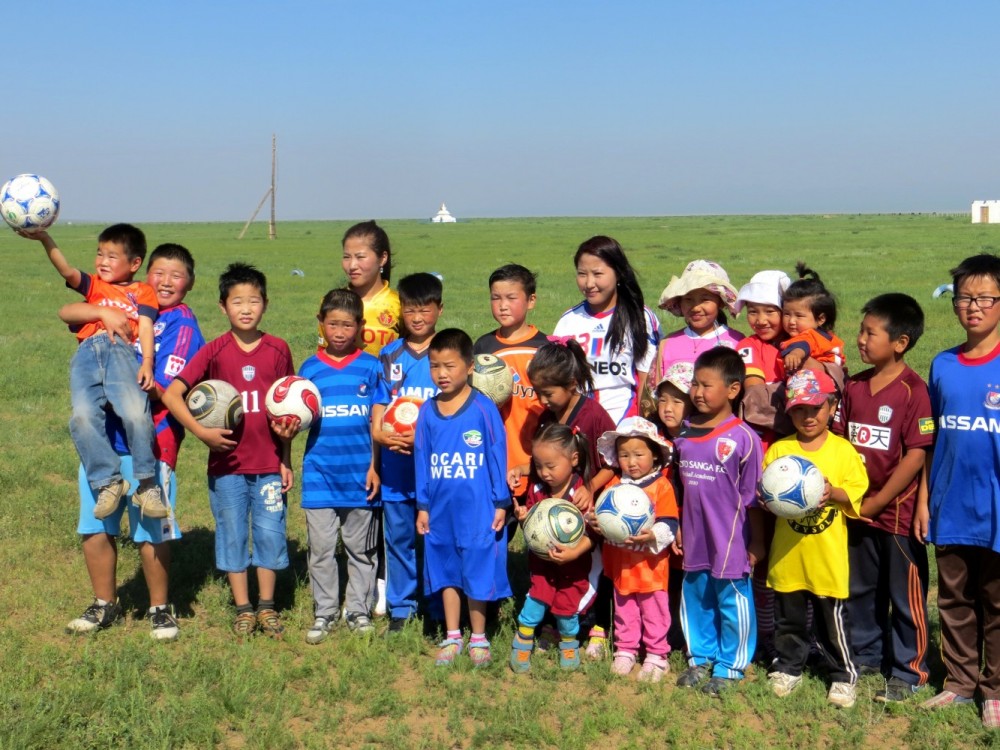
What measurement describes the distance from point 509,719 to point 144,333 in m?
3.17

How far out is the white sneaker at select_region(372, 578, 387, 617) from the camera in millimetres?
6402

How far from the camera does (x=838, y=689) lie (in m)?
5.03

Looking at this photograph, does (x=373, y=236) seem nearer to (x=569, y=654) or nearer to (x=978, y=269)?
(x=569, y=654)

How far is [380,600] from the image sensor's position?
6.46 meters

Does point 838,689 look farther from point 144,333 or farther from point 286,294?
point 286,294

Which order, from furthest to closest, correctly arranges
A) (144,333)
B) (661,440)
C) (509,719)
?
(144,333), (661,440), (509,719)

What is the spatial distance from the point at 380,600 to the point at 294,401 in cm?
168

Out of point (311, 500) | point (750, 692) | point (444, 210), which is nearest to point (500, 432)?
point (311, 500)

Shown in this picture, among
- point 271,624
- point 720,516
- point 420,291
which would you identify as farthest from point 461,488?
point 271,624

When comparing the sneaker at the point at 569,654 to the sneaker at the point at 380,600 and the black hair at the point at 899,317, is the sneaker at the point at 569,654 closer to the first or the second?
the sneaker at the point at 380,600

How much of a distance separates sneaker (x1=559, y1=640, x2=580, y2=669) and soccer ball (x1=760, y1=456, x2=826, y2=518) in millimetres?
1512

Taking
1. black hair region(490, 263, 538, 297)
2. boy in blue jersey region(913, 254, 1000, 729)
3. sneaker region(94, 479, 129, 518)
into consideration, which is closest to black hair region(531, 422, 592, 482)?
black hair region(490, 263, 538, 297)

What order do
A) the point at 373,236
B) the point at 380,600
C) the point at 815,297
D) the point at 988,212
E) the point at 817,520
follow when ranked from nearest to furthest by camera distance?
the point at 817,520, the point at 815,297, the point at 373,236, the point at 380,600, the point at 988,212

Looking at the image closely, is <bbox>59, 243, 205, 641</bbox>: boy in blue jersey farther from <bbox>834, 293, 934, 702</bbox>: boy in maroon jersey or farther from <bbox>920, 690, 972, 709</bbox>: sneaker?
<bbox>920, 690, 972, 709</bbox>: sneaker
